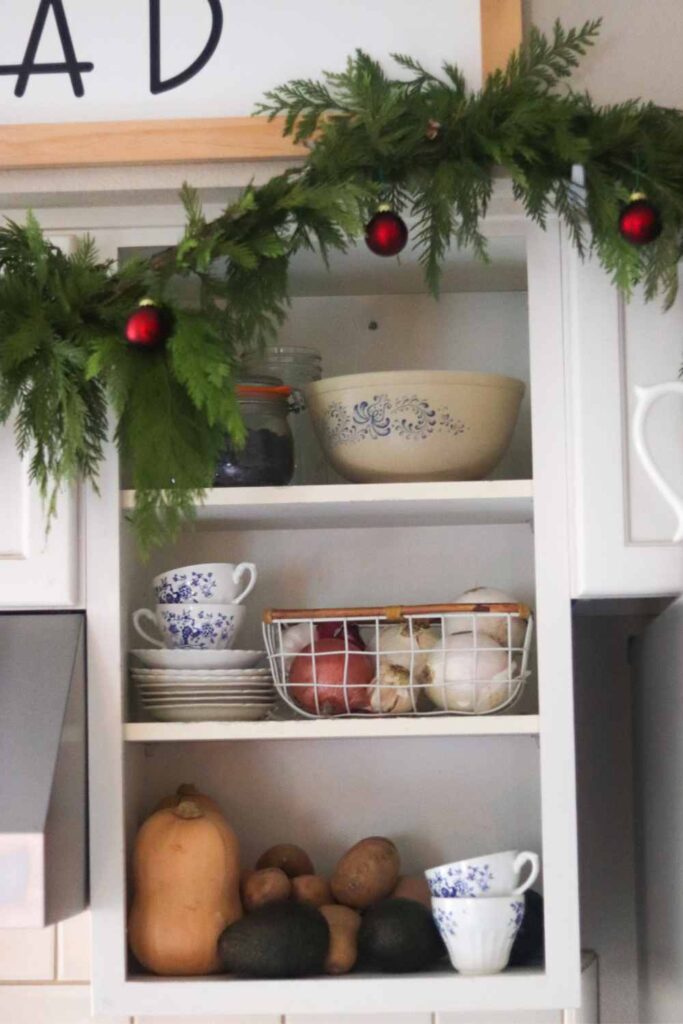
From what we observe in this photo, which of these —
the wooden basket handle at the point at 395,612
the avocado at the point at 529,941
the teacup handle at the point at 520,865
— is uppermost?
the wooden basket handle at the point at 395,612

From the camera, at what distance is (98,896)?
57.2 inches

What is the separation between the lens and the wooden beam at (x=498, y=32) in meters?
1.49

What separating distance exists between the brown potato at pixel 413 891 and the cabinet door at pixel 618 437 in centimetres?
42

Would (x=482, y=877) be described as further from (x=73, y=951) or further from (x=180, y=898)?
(x=73, y=951)

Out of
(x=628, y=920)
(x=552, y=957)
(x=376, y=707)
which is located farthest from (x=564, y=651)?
(x=628, y=920)

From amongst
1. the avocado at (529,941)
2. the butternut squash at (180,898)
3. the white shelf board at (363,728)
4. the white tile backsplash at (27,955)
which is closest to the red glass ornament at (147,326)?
the white shelf board at (363,728)

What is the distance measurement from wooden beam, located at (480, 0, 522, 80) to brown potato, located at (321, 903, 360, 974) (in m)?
0.97

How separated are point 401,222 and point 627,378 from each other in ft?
1.00

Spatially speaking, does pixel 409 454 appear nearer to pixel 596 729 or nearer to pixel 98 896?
pixel 596 729

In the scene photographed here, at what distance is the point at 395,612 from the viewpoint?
4.96 feet

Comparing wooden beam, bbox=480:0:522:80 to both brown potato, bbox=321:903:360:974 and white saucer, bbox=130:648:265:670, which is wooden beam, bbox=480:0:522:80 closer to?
white saucer, bbox=130:648:265:670

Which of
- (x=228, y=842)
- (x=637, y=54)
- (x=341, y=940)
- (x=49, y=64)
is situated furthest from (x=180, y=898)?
(x=637, y=54)

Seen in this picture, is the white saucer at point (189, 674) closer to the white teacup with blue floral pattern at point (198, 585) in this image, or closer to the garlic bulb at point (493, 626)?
the white teacup with blue floral pattern at point (198, 585)

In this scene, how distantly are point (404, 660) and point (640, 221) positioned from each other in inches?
22.0
